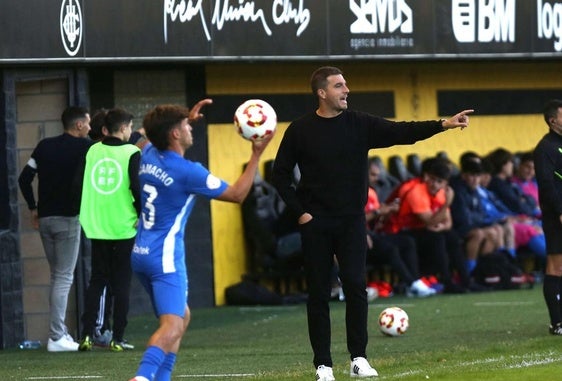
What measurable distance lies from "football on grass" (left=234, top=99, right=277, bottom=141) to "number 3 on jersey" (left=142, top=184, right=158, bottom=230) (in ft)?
2.87

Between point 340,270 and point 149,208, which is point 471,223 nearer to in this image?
point 340,270

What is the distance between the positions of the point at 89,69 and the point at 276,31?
2107 mm

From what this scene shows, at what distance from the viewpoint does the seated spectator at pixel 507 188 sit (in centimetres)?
2105

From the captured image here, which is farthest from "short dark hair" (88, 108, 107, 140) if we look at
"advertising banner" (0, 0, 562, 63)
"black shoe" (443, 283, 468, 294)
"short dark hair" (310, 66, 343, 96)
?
"black shoe" (443, 283, 468, 294)

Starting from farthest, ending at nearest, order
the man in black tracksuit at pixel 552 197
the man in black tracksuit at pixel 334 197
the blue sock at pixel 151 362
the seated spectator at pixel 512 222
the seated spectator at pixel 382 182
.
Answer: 1. the seated spectator at pixel 512 222
2. the seated spectator at pixel 382 182
3. the man in black tracksuit at pixel 552 197
4. the man in black tracksuit at pixel 334 197
5. the blue sock at pixel 151 362

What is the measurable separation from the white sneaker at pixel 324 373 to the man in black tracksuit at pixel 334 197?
37 mm

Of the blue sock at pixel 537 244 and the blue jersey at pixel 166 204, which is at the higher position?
the blue jersey at pixel 166 204

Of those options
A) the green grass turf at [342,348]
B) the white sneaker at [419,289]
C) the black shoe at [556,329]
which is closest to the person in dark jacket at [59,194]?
the green grass turf at [342,348]

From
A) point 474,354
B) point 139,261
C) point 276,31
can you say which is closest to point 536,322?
point 474,354

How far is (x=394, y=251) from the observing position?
19.0 meters

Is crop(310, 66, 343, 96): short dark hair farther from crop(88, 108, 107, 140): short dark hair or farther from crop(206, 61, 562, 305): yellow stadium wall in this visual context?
crop(206, 61, 562, 305): yellow stadium wall

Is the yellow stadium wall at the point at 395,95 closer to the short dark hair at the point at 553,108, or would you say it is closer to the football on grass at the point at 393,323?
the football on grass at the point at 393,323

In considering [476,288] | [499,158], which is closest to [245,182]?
[476,288]

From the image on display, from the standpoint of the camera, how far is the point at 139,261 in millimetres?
9367
